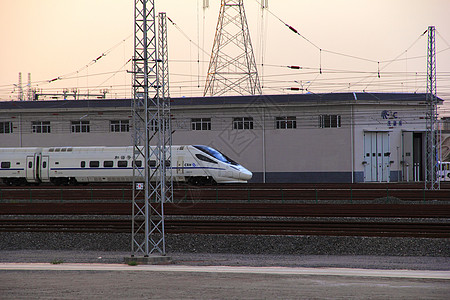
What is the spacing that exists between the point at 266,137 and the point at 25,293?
43.1 metres

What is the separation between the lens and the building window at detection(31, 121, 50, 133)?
196 ft

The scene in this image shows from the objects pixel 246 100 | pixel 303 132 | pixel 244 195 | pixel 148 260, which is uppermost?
pixel 246 100

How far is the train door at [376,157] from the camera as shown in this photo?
183 ft

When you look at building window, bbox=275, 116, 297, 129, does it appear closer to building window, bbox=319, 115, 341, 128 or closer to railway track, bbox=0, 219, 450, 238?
building window, bbox=319, 115, 341, 128

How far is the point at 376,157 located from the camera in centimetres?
5634

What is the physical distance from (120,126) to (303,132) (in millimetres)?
16304

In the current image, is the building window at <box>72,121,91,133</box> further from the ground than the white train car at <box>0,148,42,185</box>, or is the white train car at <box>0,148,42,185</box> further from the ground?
the building window at <box>72,121,91,133</box>

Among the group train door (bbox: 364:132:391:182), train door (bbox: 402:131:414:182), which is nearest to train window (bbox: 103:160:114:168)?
train door (bbox: 364:132:391:182)

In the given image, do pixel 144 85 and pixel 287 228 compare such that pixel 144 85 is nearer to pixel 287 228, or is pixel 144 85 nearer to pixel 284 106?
pixel 287 228

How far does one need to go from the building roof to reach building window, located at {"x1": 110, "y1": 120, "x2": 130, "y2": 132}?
5.22 feet

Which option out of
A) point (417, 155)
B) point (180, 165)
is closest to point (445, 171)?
point (417, 155)

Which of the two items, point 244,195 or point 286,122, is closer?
point 244,195

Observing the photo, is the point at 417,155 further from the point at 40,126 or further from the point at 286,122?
the point at 40,126

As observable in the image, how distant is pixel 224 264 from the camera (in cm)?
1878
